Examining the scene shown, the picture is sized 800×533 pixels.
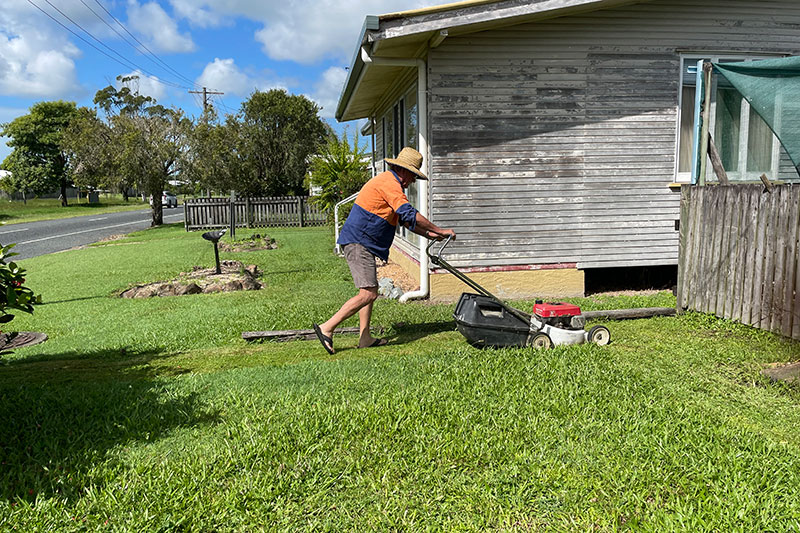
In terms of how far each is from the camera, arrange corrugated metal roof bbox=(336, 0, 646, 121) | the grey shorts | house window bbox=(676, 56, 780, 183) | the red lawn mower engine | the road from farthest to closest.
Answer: the road < house window bbox=(676, 56, 780, 183) < corrugated metal roof bbox=(336, 0, 646, 121) < the grey shorts < the red lawn mower engine

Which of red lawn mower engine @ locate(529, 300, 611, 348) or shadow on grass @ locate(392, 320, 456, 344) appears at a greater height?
red lawn mower engine @ locate(529, 300, 611, 348)

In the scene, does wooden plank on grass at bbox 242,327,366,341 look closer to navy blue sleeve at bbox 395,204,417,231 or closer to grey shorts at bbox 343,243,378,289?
grey shorts at bbox 343,243,378,289

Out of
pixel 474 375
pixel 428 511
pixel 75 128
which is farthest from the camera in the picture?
pixel 75 128

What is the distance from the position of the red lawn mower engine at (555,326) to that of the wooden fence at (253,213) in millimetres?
20632

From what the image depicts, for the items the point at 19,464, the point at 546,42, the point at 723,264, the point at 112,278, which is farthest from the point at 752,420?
the point at 112,278

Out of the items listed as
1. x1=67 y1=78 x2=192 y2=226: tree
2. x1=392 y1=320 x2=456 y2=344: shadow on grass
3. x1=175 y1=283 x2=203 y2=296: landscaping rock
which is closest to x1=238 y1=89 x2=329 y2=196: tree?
x1=67 y1=78 x2=192 y2=226: tree

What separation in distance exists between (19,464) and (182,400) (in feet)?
3.59

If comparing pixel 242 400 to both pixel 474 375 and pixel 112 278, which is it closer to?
pixel 474 375

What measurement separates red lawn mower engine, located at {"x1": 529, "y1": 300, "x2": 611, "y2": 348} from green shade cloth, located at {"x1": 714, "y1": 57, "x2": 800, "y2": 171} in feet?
8.42

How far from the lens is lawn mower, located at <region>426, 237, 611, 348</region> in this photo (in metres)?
5.27

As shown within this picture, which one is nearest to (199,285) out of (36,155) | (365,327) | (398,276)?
(398,276)

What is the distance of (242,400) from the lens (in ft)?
13.8

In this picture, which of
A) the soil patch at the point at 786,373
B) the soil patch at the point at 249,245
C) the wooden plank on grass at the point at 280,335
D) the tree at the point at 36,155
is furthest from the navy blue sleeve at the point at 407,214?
the tree at the point at 36,155

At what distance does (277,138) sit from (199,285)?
79.3 feet
